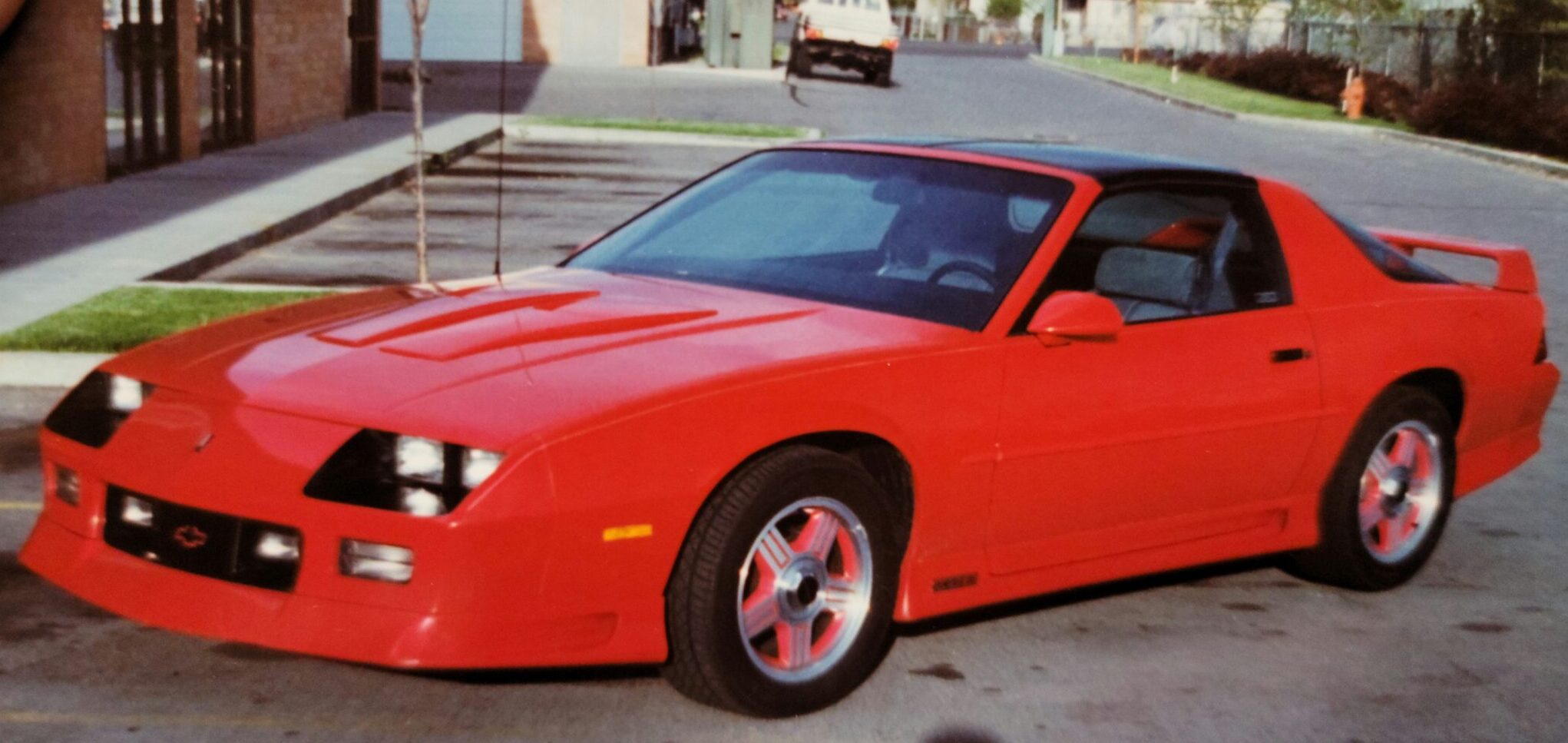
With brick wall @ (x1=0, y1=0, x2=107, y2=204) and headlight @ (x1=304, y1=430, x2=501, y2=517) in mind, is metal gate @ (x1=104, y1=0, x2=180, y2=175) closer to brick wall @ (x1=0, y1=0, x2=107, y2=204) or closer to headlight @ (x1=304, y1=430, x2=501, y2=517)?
brick wall @ (x1=0, y1=0, x2=107, y2=204)

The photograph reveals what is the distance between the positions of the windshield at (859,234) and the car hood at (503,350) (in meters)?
0.18

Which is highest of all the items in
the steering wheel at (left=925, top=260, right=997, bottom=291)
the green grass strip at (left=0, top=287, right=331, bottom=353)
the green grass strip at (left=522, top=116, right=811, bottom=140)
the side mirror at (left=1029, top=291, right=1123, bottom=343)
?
the steering wheel at (left=925, top=260, right=997, bottom=291)

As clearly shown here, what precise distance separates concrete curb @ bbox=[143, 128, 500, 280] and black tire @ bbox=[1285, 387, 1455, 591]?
28.8 ft

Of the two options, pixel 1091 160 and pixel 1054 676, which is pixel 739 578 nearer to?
pixel 1054 676

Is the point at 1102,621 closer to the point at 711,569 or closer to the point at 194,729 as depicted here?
the point at 711,569

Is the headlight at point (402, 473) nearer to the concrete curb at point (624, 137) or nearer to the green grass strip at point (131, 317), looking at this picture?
the green grass strip at point (131, 317)

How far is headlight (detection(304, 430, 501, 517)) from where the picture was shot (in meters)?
4.48

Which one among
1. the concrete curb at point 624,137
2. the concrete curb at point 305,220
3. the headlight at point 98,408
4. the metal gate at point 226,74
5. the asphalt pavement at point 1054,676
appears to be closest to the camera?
the asphalt pavement at point 1054,676

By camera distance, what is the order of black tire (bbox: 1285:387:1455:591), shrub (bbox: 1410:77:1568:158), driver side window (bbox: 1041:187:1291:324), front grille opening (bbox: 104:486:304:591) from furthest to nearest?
shrub (bbox: 1410:77:1568:158) < black tire (bbox: 1285:387:1455:591) < driver side window (bbox: 1041:187:1291:324) < front grille opening (bbox: 104:486:304:591)

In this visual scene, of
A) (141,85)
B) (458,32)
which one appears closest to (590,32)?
(458,32)

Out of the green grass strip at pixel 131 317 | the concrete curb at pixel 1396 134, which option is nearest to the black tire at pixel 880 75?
the concrete curb at pixel 1396 134

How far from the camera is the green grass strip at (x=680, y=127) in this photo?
28.3m

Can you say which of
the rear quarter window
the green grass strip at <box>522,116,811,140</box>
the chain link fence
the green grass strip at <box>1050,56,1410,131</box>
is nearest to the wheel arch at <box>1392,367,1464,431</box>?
the rear quarter window

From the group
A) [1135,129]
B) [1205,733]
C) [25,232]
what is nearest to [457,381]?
[1205,733]
